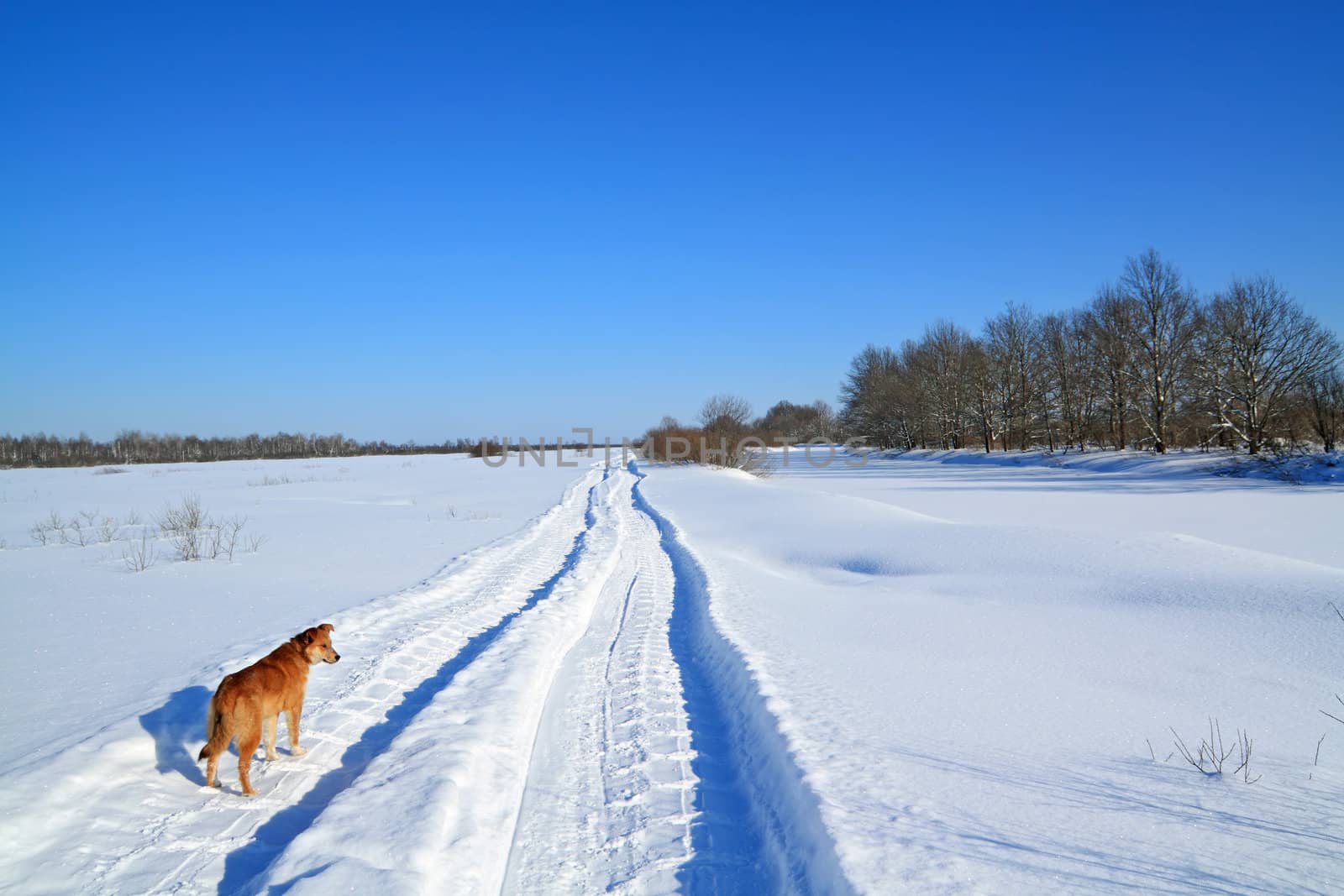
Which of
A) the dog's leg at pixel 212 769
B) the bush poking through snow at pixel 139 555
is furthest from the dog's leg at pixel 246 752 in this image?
the bush poking through snow at pixel 139 555

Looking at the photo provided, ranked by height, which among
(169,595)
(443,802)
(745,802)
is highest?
(169,595)

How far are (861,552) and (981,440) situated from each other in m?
55.0

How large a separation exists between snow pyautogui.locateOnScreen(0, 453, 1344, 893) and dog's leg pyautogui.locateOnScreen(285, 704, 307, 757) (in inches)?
4.9

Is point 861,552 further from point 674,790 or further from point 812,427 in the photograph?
point 812,427

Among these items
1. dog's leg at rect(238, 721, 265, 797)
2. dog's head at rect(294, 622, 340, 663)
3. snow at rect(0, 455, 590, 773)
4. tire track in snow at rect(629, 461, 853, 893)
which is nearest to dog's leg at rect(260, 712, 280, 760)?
dog's leg at rect(238, 721, 265, 797)

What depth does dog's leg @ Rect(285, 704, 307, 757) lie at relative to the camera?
4.04 metres

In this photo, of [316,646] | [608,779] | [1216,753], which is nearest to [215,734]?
[316,646]

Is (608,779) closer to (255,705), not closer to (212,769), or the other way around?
(255,705)

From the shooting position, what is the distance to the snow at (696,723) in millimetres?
3000

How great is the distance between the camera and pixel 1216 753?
389 centimetres

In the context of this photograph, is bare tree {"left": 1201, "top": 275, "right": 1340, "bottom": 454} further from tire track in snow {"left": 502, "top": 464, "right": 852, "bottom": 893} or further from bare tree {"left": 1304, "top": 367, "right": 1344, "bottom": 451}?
tire track in snow {"left": 502, "top": 464, "right": 852, "bottom": 893}

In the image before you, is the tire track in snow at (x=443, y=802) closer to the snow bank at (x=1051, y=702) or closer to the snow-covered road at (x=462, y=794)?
the snow-covered road at (x=462, y=794)

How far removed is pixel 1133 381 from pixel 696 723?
142 ft

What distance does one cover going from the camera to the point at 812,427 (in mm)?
104375
